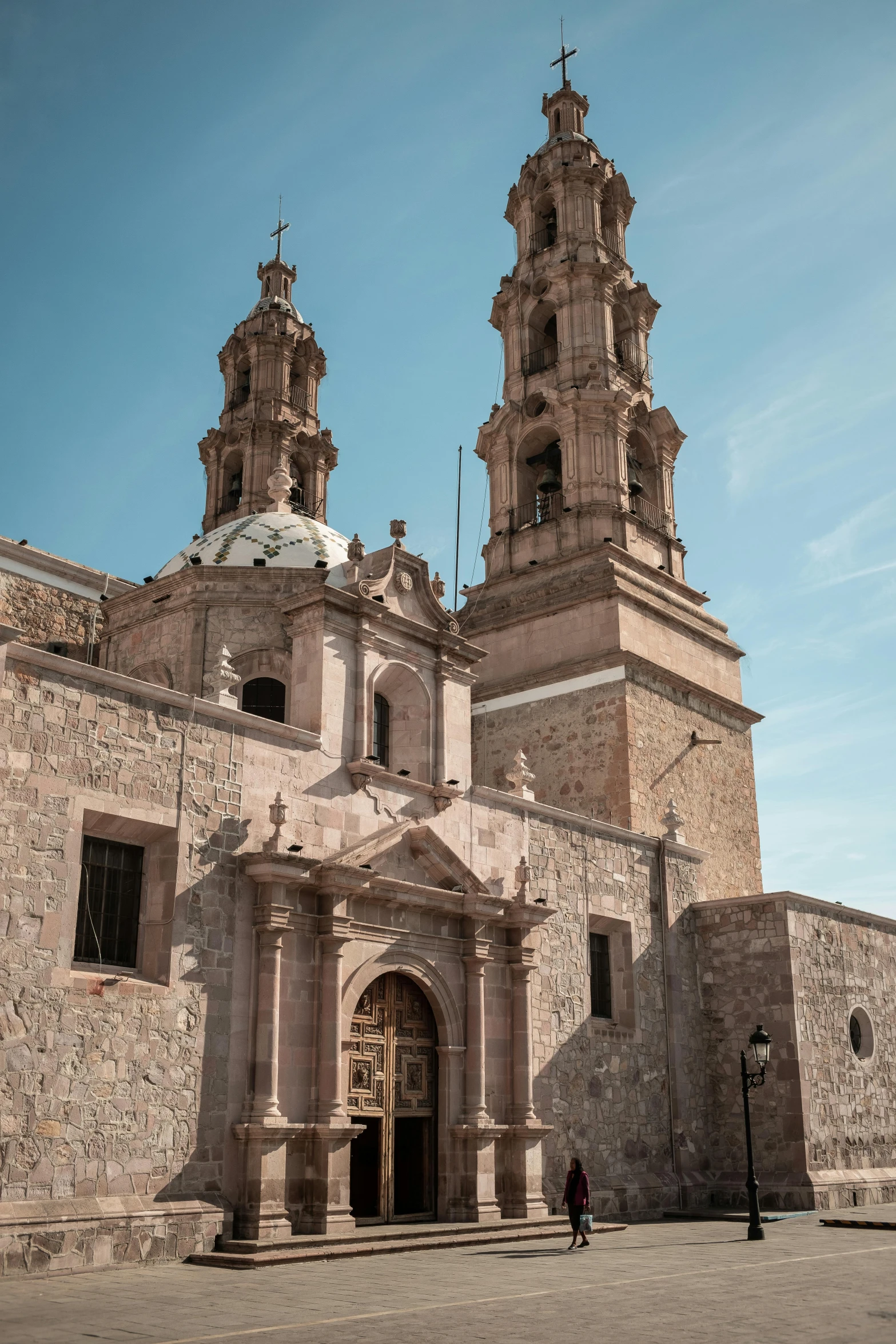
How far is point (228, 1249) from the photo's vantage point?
1330 cm

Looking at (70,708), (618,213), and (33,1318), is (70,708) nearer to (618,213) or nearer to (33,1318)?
(33,1318)

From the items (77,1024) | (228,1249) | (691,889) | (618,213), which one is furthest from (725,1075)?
(618,213)

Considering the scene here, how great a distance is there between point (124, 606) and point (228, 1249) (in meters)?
11.5

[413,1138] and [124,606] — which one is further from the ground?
[124,606]

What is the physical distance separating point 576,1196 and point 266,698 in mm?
8891

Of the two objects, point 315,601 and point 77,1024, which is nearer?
point 77,1024

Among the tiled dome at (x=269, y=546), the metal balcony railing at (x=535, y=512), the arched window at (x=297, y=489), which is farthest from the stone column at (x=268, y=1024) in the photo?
the arched window at (x=297, y=489)

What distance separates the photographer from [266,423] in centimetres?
3300

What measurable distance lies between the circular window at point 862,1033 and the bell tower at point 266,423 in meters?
18.5

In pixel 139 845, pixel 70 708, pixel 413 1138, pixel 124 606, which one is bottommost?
pixel 413 1138

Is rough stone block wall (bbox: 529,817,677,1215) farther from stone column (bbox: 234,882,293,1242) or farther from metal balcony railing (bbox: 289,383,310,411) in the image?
metal balcony railing (bbox: 289,383,310,411)

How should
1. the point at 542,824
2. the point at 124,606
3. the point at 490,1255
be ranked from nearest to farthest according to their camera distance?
the point at 490,1255 → the point at 542,824 → the point at 124,606

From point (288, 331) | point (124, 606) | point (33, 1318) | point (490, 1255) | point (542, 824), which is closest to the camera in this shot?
point (33, 1318)

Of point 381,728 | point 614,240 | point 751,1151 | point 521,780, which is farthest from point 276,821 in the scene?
point 614,240
